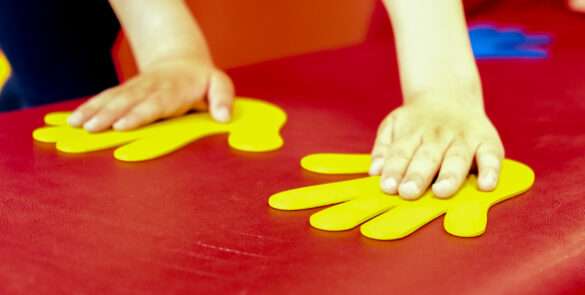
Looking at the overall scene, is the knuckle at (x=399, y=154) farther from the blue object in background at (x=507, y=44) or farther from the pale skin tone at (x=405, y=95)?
the blue object in background at (x=507, y=44)

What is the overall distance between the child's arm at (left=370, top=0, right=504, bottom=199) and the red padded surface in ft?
0.14

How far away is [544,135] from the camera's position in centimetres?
73

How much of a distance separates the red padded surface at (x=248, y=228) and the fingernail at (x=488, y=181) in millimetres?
22

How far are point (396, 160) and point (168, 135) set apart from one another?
0.25 m

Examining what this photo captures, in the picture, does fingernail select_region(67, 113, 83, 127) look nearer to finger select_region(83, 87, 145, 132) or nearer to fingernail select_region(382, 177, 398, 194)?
finger select_region(83, 87, 145, 132)

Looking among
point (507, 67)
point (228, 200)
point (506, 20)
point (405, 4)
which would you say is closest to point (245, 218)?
point (228, 200)

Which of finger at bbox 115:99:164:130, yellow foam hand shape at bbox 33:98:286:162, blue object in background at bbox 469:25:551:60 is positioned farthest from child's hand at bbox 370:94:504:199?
blue object in background at bbox 469:25:551:60

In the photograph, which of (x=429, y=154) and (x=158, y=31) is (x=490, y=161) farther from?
(x=158, y=31)

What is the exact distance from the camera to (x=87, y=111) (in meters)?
0.76

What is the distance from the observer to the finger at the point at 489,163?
574 mm

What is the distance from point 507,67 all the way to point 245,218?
2.09 ft

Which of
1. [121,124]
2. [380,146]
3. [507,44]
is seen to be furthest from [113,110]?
[507,44]

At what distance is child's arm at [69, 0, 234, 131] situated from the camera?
2.48 feet

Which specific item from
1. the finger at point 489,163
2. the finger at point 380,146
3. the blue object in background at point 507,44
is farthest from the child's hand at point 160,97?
the blue object in background at point 507,44
